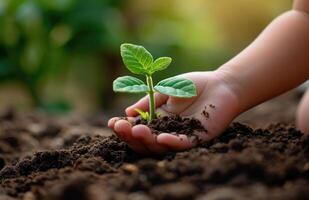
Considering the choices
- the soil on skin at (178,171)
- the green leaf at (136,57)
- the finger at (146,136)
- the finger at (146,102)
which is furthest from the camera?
the finger at (146,102)

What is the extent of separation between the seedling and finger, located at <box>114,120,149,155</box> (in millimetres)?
77

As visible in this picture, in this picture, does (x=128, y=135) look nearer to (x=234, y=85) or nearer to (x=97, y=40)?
(x=234, y=85)

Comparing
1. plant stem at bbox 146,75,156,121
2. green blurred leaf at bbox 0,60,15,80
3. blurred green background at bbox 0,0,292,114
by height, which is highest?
blurred green background at bbox 0,0,292,114

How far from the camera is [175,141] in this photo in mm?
1353

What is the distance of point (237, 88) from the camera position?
1.56 m

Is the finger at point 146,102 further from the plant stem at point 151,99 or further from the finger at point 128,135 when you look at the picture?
the finger at point 128,135

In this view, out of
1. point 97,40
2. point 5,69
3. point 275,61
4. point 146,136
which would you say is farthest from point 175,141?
point 97,40

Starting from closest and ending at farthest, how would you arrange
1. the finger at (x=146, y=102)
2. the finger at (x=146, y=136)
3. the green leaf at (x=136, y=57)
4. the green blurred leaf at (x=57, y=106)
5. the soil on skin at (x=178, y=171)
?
the soil on skin at (x=178, y=171)
the finger at (x=146, y=136)
the green leaf at (x=136, y=57)
the finger at (x=146, y=102)
the green blurred leaf at (x=57, y=106)

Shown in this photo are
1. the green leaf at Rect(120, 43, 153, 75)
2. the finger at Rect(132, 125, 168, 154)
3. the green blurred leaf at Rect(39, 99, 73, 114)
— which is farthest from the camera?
the green blurred leaf at Rect(39, 99, 73, 114)

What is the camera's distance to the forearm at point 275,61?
1.59 metres

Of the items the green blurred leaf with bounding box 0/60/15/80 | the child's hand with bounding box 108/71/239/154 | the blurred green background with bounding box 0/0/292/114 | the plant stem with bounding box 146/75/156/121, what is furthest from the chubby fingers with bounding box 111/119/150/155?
the green blurred leaf with bounding box 0/60/15/80

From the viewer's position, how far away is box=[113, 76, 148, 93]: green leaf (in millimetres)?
1371

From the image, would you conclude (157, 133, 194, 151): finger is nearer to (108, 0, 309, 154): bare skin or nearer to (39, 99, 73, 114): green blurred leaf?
(108, 0, 309, 154): bare skin

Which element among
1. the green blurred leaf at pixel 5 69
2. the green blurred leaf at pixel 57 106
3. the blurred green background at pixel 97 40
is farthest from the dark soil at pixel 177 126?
the green blurred leaf at pixel 5 69
